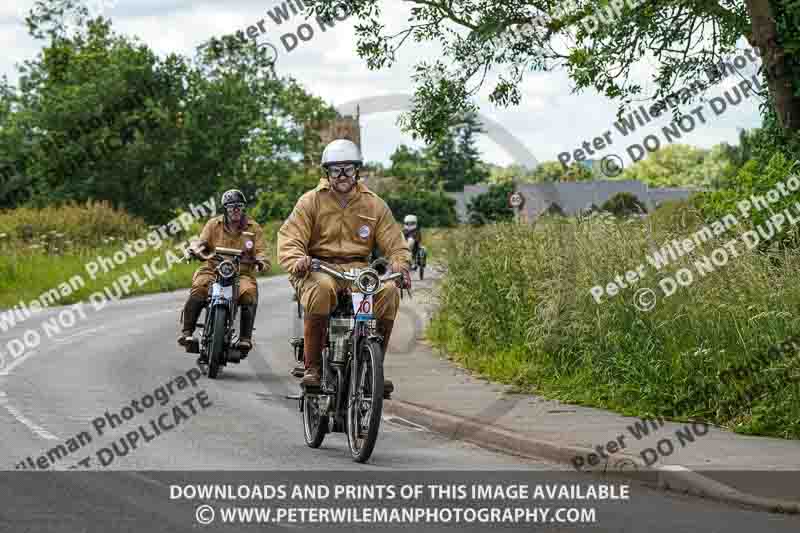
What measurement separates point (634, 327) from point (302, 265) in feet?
12.7

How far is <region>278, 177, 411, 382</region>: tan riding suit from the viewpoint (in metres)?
9.93

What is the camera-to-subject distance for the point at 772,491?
7.98 meters

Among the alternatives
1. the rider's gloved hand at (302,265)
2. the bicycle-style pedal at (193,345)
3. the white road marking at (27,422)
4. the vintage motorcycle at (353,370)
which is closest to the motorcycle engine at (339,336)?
the vintage motorcycle at (353,370)

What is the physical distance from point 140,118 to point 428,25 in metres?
48.2

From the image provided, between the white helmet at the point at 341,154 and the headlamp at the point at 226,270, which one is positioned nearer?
the white helmet at the point at 341,154

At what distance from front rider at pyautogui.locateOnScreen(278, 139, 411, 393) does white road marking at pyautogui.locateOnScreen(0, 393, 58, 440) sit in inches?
90.3

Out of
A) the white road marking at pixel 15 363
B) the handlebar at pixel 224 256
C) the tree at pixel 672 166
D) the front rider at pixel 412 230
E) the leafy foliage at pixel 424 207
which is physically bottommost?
the white road marking at pixel 15 363

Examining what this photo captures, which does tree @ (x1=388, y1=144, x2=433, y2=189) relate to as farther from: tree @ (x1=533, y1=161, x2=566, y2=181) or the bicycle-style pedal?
the bicycle-style pedal

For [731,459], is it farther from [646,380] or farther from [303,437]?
[303,437]

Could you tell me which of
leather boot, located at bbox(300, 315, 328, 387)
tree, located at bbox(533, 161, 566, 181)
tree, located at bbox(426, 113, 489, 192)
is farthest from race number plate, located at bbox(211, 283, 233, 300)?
tree, located at bbox(426, 113, 489, 192)

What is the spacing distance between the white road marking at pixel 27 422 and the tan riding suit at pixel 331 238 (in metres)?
2.35

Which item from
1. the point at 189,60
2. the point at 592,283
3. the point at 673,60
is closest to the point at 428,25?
the point at 673,60

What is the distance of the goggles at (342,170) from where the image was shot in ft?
33.4

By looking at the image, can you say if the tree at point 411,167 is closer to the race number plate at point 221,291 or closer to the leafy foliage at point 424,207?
the leafy foliage at point 424,207
